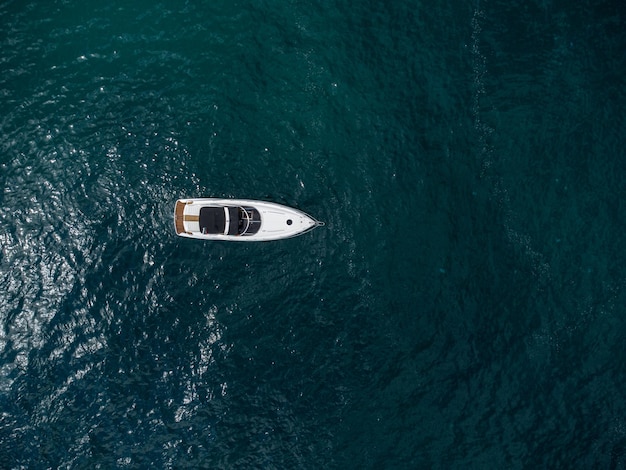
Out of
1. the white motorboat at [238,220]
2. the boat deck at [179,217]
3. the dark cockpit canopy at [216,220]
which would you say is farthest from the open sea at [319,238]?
the dark cockpit canopy at [216,220]

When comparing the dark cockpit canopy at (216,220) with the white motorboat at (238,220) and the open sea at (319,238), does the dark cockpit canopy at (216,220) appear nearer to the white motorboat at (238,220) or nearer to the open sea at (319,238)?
the white motorboat at (238,220)

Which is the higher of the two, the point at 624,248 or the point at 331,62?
the point at 331,62

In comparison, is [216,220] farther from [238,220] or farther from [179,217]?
[179,217]

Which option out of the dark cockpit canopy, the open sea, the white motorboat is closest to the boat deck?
the white motorboat

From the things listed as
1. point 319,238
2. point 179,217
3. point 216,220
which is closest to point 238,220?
point 216,220

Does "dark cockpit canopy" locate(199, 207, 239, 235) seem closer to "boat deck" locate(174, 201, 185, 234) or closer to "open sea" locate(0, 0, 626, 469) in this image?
"boat deck" locate(174, 201, 185, 234)

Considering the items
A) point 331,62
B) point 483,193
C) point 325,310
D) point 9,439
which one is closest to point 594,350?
point 483,193

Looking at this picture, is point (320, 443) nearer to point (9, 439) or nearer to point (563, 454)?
point (563, 454)
